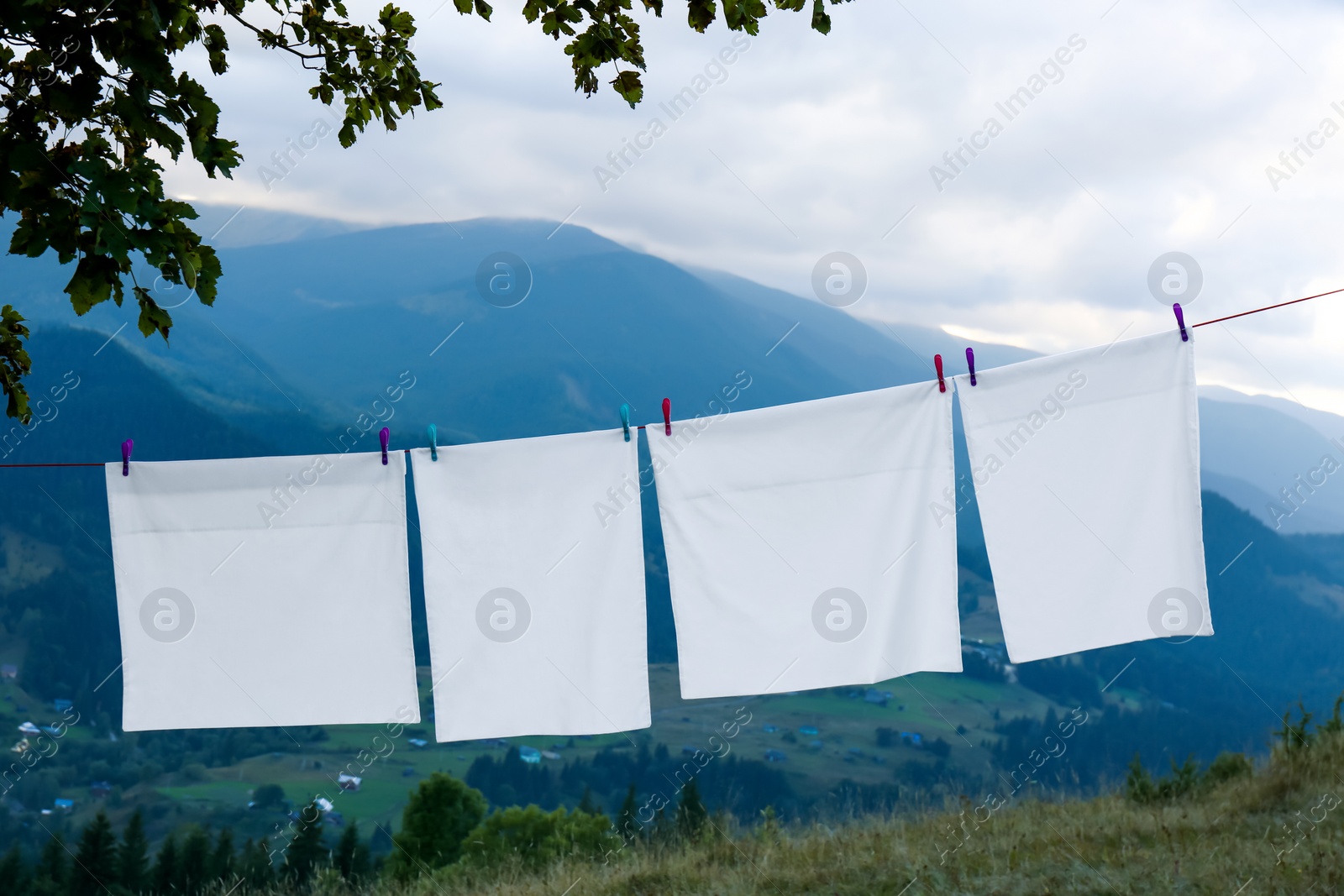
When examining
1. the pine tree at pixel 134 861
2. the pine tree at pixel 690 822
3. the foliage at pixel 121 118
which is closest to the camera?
the foliage at pixel 121 118

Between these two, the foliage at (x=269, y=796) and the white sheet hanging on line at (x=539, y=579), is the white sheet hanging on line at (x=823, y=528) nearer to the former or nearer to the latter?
the white sheet hanging on line at (x=539, y=579)

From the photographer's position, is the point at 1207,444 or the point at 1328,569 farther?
the point at 1207,444

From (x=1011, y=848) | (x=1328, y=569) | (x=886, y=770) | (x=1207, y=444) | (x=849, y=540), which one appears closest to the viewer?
(x=849, y=540)

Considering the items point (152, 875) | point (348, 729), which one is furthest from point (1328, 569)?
point (152, 875)

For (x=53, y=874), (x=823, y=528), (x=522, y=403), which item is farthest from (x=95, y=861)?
(x=522, y=403)

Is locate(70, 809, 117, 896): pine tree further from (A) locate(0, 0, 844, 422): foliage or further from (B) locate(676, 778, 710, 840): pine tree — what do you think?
(A) locate(0, 0, 844, 422): foliage

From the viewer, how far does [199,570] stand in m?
4.08

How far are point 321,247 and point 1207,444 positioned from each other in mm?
123271

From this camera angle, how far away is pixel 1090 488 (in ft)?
12.8

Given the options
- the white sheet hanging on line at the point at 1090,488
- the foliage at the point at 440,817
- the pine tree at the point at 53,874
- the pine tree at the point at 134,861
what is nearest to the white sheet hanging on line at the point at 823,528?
the white sheet hanging on line at the point at 1090,488

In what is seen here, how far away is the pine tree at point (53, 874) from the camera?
23.7m

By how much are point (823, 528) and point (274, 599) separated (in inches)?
88.7

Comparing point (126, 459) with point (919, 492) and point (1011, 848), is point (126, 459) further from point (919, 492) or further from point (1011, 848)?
point (1011, 848)

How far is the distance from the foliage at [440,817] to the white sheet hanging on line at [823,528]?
637 inches
